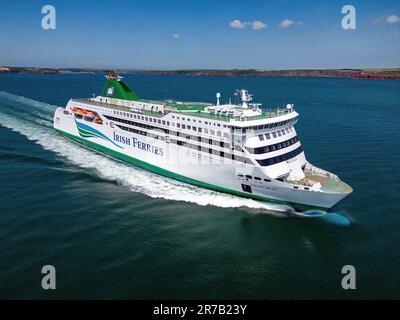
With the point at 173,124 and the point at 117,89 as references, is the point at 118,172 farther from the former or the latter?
the point at 117,89

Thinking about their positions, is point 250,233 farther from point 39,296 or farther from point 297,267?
point 39,296

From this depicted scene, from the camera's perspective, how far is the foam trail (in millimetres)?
27719

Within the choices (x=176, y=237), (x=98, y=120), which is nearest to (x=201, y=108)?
(x=98, y=120)

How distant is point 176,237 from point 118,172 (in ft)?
47.4

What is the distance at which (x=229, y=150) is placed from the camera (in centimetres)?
2750

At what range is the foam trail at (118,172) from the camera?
27.7 metres

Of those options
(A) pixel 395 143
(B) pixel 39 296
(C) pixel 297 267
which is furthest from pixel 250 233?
(A) pixel 395 143

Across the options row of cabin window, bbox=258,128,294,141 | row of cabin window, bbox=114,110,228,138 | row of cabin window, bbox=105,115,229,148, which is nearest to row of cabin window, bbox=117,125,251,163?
row of cabin window, bbox=105,115,229,148

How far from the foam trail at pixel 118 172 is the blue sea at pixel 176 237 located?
184 millimetres

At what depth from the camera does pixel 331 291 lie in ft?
58.7

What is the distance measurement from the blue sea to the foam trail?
18cm

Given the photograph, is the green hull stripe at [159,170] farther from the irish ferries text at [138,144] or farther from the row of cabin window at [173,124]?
the row of cabin window at [173,124]

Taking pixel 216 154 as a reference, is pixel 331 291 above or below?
below
